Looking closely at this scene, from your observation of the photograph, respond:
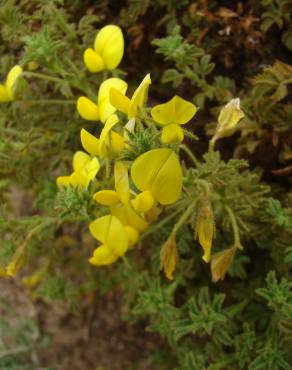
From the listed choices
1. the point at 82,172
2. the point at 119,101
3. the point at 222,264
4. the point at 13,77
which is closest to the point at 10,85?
the point at 13,77

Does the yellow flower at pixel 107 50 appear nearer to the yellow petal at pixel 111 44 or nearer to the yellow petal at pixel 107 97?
the yellow petal at pixel 111 44

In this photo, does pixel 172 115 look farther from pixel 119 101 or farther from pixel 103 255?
pixel 103 255

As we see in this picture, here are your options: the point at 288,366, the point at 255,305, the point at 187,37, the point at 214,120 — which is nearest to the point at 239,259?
the point at 255,305

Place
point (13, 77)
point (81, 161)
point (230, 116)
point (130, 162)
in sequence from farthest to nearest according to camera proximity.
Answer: point (13, 77), point (81, 161), point (230, 116), point (130, 162)

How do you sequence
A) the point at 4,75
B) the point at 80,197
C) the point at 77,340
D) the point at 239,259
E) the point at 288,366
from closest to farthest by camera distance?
the point at 80,197, the point at 288,366, the point at 239,259, the point at 4,75, the point at 77,340

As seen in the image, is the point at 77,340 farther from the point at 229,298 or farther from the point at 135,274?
the point at 229,298

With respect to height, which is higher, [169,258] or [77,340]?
[169,258]

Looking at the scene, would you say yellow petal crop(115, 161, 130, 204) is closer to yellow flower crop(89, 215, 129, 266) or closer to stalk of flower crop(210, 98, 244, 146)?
yellow flower crop(89, 215, 129, 266)
